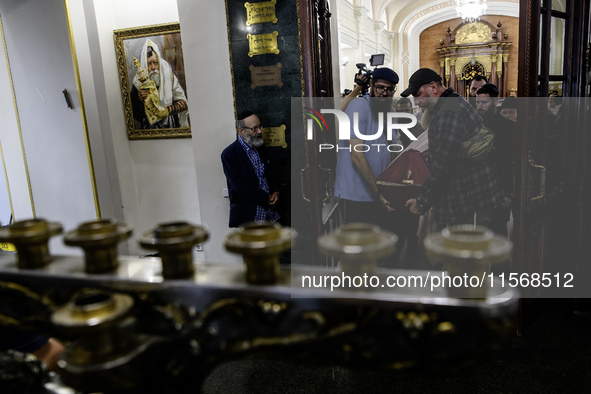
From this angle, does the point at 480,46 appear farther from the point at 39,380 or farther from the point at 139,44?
the point at 39,380

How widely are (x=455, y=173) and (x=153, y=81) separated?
367 cm

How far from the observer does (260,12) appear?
150 inches

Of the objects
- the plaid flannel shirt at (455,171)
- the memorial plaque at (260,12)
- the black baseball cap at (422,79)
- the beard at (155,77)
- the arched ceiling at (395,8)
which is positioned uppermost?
the arched ceiling at (395,8)

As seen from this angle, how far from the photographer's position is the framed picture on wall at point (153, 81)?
16.7 ft

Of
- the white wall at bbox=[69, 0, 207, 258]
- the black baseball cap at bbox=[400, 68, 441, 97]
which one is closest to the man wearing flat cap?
the black baseball cap at bbox=[400, 68, 441, 97]

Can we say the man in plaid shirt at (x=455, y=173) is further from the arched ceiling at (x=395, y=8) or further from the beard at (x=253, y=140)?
the arched ceiling at (x=395, y=8)

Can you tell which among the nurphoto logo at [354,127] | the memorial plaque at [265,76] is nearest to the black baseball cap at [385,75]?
Result: the nurphoto logo at [354,127]

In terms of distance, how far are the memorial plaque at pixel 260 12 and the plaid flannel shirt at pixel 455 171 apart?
5.30 ft

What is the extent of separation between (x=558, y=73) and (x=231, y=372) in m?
3.31

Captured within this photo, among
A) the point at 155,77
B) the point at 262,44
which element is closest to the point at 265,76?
the point at 262,44

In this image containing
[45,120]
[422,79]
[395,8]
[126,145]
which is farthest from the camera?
[395,8]

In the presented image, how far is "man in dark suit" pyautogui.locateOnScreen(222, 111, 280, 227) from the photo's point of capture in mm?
3889

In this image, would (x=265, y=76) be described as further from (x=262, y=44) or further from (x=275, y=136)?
(x=275, y=136)

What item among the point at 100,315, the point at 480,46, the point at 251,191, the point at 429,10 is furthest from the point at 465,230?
the point at 480,46
